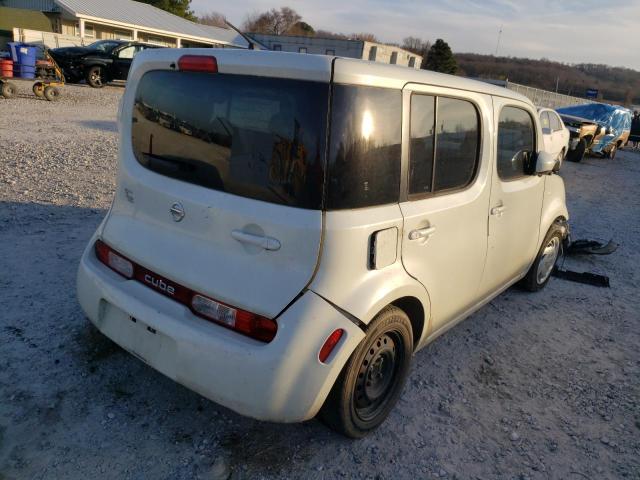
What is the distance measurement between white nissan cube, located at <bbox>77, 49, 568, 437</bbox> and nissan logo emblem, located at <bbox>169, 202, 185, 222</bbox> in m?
0.01

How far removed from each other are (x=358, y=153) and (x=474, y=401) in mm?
1874

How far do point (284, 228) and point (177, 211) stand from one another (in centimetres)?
63

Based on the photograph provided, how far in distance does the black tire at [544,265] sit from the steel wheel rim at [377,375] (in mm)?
2405

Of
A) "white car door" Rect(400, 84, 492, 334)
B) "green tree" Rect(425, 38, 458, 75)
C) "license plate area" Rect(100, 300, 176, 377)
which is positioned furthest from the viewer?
"green tree" Rect(425, 38, 458, 75)

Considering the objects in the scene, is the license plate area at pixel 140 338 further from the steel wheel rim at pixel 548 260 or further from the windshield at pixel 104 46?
the windshield at pixel 104 46

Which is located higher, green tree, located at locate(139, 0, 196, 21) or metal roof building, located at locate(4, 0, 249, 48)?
green tree, located at locate(139, 0, 196, 21)

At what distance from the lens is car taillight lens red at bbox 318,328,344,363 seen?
2139 mm

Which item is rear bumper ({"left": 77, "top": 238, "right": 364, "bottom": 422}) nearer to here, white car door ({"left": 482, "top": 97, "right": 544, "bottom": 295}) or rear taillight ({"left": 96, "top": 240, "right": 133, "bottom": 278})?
rear taillight ({"left": 96, "top": 240, "right": 133, "bottom": 278})

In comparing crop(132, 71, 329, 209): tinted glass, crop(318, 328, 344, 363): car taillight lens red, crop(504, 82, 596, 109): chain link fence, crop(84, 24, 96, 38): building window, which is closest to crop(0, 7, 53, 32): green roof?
crop(84, 24, 96, 38): building window

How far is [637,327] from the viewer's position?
4.33 m

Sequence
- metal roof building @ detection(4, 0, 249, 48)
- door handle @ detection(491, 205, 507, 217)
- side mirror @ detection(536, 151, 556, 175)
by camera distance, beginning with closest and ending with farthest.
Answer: door handle @ detection(491, 205, 507, 217) < side mirror @ detection(536, 151, 556, 175) < metal roof building @ detection(4, 0, 249, 48)

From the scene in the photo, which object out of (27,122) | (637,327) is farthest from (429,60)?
(637,327)

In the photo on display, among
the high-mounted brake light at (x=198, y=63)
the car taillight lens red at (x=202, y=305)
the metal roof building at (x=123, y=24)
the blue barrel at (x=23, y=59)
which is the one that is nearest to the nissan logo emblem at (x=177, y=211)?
the car taillight lens red at (x=202, y=305)

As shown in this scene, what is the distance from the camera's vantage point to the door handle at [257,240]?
2.12 metres
